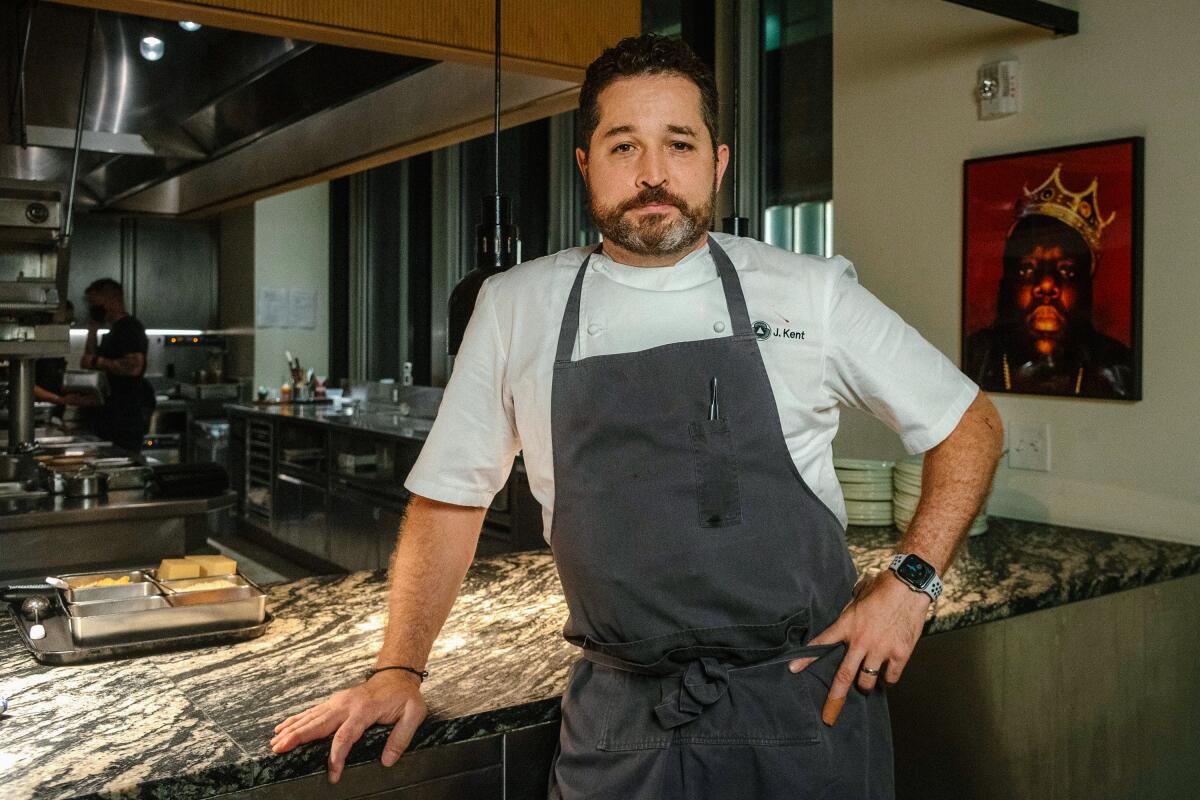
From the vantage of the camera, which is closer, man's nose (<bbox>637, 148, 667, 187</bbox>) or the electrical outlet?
man's nose (<bbox>637, 148, 667, 187</bbox>)

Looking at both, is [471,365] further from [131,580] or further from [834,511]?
[131,580]

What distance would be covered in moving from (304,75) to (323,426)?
2.89 m

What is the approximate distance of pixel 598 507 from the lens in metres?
1.52

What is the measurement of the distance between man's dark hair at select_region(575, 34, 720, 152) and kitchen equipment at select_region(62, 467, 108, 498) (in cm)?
290

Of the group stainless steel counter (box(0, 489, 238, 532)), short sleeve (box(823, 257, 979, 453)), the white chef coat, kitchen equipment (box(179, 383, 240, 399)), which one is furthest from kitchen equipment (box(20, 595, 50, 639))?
kitchen equipment (box(179, 383, 240, 399))

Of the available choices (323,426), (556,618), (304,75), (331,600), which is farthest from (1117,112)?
(323,426)

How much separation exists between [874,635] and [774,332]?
46cm

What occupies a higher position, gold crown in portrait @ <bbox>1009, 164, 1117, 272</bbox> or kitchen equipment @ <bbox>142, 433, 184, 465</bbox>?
gold crown in portrait @ <bbox>1009, 164, 1117, 272</bbox>

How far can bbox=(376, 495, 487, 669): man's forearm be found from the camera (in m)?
1.61

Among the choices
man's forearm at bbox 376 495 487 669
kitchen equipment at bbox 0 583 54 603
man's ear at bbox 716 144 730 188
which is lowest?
kitchen equipment at bbox 0 583 54 603

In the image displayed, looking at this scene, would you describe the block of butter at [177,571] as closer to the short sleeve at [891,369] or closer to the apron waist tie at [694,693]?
the apron waist tie at [694,693]

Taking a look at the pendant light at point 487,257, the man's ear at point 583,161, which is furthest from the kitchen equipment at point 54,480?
the man's ear at point 583,161

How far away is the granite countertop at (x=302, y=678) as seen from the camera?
135 cm

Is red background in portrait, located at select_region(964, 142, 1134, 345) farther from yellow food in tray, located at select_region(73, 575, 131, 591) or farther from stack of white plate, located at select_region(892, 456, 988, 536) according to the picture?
yellow food in tray, located at select_region(73, 575, 131, 591)
